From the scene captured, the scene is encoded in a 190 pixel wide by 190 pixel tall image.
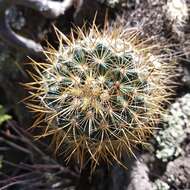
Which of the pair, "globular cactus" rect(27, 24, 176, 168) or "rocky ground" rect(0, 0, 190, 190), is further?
"rocky ground" rect(0, 0, 190, 190)

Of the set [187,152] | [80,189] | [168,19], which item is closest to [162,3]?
[168,19]

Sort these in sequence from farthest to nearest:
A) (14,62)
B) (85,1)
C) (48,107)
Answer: (14,62)
(85,1)
(48,107)

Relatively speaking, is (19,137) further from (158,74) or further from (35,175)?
(158,74)

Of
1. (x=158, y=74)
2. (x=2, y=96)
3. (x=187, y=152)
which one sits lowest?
(x=2, y=96)

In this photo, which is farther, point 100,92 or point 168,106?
point 168,106

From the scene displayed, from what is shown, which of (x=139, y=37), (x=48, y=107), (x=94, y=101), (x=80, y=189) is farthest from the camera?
(x=80, y=189)

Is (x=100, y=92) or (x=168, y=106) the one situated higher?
(x=100, y=92)

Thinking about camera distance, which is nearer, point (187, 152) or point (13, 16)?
point (187, 152)

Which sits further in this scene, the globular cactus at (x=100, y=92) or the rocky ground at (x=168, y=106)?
the rocky ground at (x=168, y=106)
